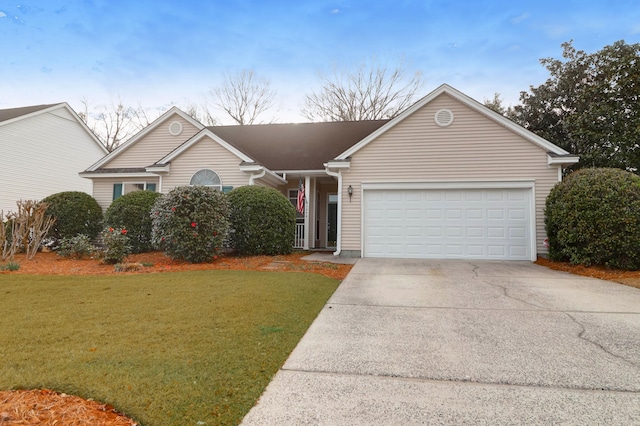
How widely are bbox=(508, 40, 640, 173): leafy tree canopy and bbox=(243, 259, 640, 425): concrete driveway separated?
8.89 m

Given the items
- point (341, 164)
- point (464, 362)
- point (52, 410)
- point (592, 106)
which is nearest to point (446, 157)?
point (341, 164)

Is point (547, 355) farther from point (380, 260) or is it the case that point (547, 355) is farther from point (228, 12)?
point (228, 12)

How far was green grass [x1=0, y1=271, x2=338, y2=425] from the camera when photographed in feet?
7.51

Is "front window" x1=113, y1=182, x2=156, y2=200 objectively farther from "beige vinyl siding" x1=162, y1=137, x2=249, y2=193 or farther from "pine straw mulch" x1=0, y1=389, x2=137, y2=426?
"pine straw mulch" x1=0, y1=389, x2=137, y2=426

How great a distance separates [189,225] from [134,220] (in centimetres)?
318

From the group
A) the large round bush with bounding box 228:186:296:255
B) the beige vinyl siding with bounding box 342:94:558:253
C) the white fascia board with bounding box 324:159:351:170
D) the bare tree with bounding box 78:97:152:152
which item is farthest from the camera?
the bare tree with bounding box 78:97:152:152

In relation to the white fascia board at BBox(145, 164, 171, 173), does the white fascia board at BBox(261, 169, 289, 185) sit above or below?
below

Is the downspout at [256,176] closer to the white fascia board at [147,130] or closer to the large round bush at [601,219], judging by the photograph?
the white fascia board at [147,130]

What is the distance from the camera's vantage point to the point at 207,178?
12.4 meters

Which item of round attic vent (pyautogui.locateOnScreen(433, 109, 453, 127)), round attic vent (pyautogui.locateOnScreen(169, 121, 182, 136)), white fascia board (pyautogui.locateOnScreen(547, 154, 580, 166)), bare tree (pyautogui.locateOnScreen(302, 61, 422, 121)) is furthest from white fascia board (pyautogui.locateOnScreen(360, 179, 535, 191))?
bare tree (pyautogui.locateOnScreen(302, 61, 422, 121))

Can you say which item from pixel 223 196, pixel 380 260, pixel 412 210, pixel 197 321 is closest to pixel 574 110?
pixel 412 210

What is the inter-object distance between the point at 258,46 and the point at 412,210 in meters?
8.90

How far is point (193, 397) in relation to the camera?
7.41 ft

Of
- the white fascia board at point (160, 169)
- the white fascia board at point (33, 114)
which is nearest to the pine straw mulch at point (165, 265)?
the white fascia board at point (160, 169)
